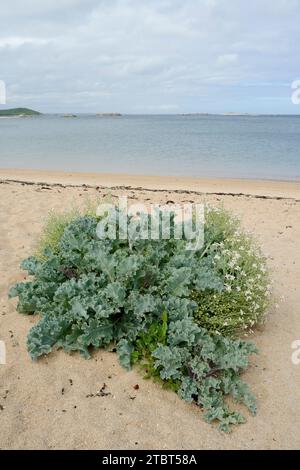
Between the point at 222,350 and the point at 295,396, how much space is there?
683 mm

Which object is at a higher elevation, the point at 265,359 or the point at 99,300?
the point at 99,300

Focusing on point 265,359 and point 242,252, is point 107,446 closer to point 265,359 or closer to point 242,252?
point 265,359

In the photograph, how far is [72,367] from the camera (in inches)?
145

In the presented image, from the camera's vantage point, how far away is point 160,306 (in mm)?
3783

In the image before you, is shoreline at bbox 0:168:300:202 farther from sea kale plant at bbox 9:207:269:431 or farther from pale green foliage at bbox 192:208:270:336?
sea kale plant at bbox 9:207:269:431

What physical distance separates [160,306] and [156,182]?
11.7 m

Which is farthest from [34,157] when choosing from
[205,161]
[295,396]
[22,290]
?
[295,396]

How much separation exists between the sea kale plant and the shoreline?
894cm

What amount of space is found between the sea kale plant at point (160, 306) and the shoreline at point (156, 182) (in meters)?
8.94

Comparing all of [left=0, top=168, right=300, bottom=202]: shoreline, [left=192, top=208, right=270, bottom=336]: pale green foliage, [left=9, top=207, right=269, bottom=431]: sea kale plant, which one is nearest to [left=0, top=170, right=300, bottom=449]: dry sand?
[left=9, top=207, right=269, bottom=431]: sea kale plant

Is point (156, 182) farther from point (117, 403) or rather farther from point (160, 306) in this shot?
point (117, 403)

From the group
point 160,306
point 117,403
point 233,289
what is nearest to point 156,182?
point 233,289

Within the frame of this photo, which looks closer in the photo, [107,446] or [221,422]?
[107,446]

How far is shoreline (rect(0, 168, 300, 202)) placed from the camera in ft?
44.5
